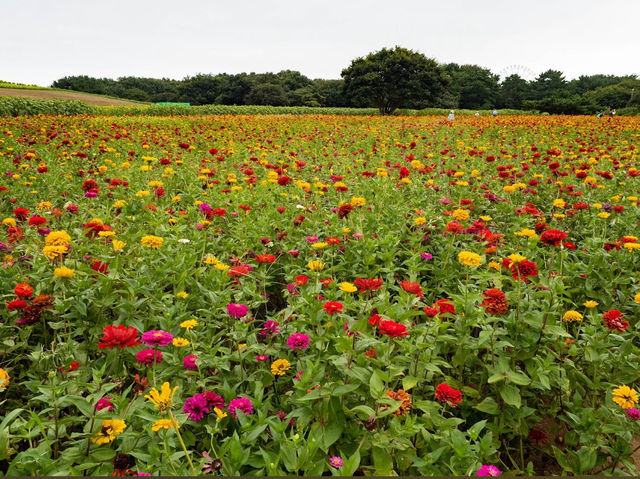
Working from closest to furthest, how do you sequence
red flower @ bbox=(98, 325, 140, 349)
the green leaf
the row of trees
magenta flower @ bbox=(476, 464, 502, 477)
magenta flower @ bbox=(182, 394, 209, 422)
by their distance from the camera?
1. magenta flower @ bbox=(476, 464, 502, 477)
2. red flower @ bbox=(98, 325, 140, 349)
3. magenta flower @ bbox=(182, 394, 209, 422)
4. the green leaf
5. the row of trees

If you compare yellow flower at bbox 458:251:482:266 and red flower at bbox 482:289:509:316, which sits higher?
yellow flower at bbox 458:251:482:266

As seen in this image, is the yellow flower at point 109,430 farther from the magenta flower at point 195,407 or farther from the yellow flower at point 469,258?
the yellow flower at point 469,258

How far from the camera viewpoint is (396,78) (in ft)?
142

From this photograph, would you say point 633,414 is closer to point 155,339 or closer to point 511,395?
point 511,395

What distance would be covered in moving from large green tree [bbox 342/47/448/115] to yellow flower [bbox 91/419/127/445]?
44348 millimetres

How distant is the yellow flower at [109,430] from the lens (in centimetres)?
147

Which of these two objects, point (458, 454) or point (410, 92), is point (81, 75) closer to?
point (410, 92)

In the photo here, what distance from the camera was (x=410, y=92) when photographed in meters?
42.7

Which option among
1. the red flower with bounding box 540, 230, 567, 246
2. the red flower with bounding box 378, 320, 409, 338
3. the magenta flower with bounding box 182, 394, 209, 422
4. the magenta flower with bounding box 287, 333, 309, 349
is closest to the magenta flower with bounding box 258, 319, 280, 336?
the magenta flower with bounding box 287, 333, 309, 349

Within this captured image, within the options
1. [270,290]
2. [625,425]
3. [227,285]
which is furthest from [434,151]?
[625,425]

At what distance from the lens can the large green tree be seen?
42.9m

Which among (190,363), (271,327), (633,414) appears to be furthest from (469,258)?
(190,363)

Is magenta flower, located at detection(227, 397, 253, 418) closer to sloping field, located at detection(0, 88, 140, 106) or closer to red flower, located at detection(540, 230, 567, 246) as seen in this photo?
red flower, located at detection(540, 230, 567, 246)

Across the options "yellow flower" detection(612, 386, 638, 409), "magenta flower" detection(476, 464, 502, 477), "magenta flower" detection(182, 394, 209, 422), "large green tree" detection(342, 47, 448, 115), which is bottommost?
"magenta flower" detection(476, 464, 502, 477)
